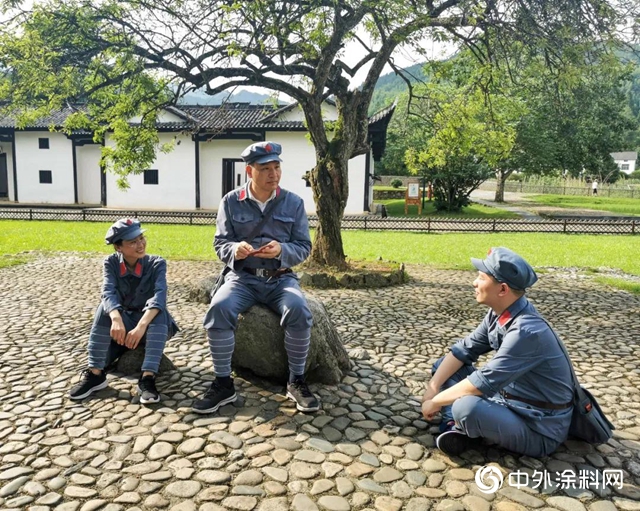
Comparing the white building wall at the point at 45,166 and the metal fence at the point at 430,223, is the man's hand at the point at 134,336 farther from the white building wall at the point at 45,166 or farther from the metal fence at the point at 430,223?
the white building wall at the point at 45,166

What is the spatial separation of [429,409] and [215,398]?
1.58 metres

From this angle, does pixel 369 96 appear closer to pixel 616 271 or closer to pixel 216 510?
pixel 616 271

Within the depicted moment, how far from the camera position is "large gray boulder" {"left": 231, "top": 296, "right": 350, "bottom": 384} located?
4.50 meters

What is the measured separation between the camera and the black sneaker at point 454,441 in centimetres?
351

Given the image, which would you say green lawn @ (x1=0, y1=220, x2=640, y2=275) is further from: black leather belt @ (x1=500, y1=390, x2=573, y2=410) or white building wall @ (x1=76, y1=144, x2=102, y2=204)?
white building wall @ (x1=76, y1=144, x2=102, y2=204)

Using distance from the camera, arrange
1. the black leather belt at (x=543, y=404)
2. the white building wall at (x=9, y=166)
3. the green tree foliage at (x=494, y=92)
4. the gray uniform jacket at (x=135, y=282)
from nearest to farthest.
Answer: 1. the black leather belt at (x=543, y=404)
2. the gray uniform jacket at (x=135, y=282)
3. the green tree foliage at (x=494, y=92)
4. the white building wall at (x=9, y=166)

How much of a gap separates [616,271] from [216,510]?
11.2 metres

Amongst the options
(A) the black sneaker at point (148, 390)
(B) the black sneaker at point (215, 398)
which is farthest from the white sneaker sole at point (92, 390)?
(B) the black sneaker at point (215, 398)

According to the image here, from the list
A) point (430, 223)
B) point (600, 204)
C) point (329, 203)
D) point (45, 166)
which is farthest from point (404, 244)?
point (600, 204)

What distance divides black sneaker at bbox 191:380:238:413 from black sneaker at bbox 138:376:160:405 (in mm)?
341

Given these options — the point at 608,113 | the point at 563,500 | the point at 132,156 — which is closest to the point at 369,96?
the point at 132,156

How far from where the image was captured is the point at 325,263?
10.2 metres

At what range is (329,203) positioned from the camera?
10.0 metres

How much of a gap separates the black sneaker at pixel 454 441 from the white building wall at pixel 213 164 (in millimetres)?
24969
